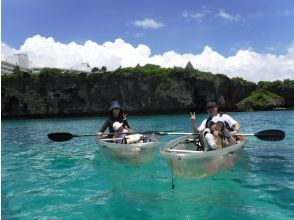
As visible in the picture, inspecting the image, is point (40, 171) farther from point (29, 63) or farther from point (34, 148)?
point (29, 63)

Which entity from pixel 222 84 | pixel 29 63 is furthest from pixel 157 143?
pixel 29 63

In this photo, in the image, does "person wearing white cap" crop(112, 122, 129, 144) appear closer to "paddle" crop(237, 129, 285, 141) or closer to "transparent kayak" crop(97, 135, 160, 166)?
"transparent kayak" crop(97, 135, 160, 166)

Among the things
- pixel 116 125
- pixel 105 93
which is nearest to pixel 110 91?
pixel 105 93

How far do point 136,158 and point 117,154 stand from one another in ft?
2.50

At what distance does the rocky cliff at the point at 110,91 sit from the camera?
7575 centimetres

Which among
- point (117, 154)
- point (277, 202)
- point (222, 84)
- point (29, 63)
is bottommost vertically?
point (277, 202)

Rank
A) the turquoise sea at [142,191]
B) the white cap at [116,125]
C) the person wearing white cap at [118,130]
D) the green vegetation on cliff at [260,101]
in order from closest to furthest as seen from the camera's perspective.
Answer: the turquoise sea at [142,191]
the person wearing white cap at [118,130]
the white cap at [116,125]
the green vegetation on cliff at [260,101]

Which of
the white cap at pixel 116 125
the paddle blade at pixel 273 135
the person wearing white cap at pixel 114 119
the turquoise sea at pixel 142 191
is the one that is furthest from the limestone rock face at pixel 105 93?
the paddle blade at pixel 273 135

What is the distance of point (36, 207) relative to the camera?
8266mm

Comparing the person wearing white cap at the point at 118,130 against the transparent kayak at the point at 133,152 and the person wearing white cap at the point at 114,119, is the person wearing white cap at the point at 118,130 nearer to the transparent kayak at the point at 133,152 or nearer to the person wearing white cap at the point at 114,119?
the person wearing white cap at the point at 114,119

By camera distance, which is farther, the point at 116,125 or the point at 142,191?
the point at 116,125

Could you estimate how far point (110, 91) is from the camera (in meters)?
78.6

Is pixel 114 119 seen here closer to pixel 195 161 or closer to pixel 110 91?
pixel 195 161

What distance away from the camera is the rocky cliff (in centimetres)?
7575
